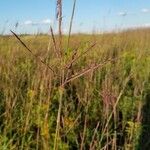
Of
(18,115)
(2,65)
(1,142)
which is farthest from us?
(2,65)

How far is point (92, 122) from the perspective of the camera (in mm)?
2668

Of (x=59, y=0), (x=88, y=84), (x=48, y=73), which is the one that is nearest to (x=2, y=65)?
(x=88, y=84)

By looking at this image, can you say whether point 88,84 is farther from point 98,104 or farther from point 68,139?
point 68,139

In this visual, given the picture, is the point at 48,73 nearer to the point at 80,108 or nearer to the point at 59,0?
the point at 80,108

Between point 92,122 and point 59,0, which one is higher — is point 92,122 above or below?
below

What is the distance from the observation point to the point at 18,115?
2.58m

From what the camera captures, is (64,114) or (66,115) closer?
(66,115)

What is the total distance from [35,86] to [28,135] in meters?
0.50

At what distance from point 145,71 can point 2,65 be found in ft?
4.70

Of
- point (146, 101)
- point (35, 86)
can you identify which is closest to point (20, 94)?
point (35, 86)

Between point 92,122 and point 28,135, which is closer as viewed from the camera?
point 28,135

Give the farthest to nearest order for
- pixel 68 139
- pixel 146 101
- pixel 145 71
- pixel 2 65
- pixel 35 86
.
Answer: pixel 145 71, pixel 2 65, pixel 146 101, pixel 35 86, pixel 68 139

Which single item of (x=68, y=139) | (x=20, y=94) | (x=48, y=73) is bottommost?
(x=68, y=139)

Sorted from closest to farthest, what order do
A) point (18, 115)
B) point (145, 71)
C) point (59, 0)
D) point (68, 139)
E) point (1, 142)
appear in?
point (59, 0)
point (1, 142)
point (68, 139)
point (18, 115)
point (145, 71)
